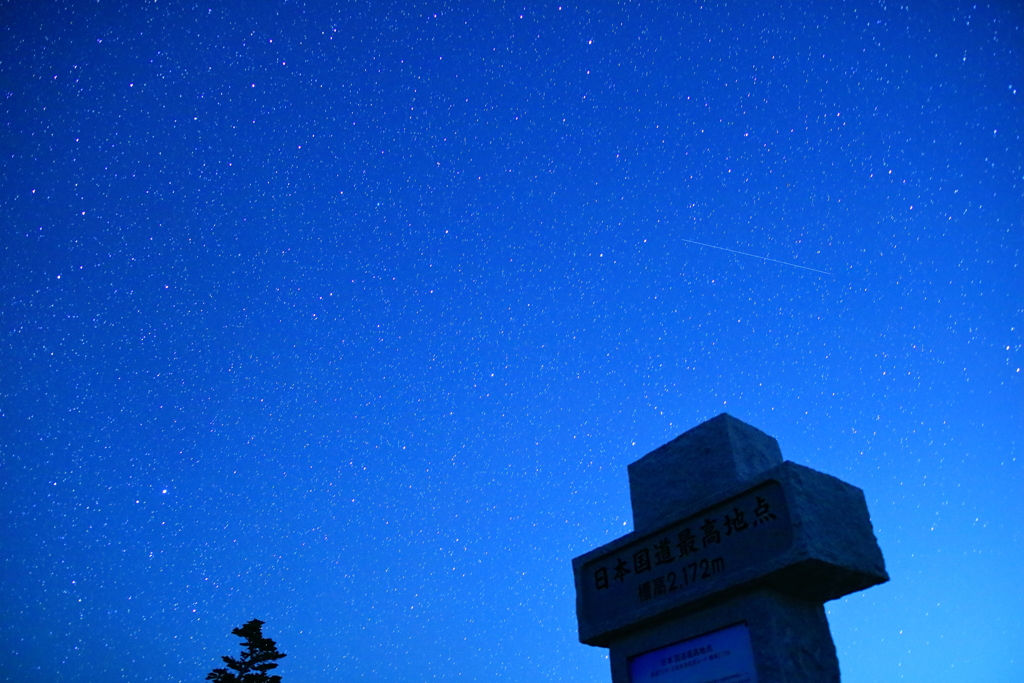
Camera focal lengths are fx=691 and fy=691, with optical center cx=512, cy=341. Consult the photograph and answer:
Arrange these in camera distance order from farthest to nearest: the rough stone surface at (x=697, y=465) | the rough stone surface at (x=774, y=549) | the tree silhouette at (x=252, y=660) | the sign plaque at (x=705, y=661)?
the tree silhouette at (x=252, y=660) → the rough stone surface at (x=697, y=465) → the sign plaque at (x=705, y=661) → the rough stone surface at (x=774, y=549)

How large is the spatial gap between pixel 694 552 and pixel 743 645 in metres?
0.57

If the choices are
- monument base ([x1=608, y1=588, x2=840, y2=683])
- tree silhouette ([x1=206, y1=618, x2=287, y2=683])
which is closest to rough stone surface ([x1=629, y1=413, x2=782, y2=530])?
monument base ([x1=608, y1=588, x2=840, y2=683])

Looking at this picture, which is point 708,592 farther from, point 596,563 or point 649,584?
point 596,563

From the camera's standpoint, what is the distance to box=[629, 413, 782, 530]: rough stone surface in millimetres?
4434

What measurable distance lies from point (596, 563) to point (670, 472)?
2.67ft

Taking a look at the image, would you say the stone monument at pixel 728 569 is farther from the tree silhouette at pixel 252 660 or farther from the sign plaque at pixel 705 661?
the tree silhouette at pixel 252 660

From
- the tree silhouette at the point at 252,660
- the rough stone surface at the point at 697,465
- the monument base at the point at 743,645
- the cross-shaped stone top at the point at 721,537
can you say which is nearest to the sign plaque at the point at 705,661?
the monument base at the point at 743,645

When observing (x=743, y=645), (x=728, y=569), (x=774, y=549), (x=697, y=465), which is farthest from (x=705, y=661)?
(x=697, y=465)

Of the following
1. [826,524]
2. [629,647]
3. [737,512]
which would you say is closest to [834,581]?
[826,524]

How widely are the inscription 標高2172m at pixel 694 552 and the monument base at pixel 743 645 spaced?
192 millimetres

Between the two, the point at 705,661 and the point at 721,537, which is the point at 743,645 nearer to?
the point at 705,661

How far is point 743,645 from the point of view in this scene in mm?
3840

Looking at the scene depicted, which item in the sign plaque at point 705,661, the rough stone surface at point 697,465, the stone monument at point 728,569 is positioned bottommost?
the sign plaque at point 705,661

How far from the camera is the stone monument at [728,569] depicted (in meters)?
3.74
